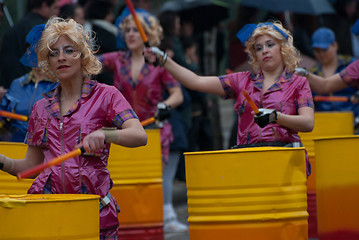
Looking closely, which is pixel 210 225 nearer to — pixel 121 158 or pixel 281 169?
pixel 281 169

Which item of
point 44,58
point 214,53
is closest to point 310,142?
point 44,58

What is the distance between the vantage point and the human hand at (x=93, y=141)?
149 inches

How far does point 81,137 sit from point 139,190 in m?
2.39

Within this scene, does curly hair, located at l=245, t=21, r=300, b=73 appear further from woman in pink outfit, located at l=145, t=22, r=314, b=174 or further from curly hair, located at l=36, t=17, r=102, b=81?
curly hair, located at l=36, t=17, r=102, b=81

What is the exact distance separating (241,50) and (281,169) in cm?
633

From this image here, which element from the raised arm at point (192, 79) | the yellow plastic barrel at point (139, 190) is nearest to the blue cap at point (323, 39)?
the yellow plastic barrel at point (139, 190)

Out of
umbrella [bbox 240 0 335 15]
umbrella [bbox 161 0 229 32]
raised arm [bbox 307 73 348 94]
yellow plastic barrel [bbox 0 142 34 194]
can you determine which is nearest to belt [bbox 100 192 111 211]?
yellow plastic barrel [bbox 0 142 34 194]

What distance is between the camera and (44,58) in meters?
4.45

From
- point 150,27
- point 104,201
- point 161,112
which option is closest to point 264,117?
point 104,201

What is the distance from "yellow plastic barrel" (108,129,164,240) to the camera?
21.0ft

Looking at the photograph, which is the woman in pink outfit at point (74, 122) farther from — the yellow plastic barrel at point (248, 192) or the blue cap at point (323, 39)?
the blue cap at point (323, 39)

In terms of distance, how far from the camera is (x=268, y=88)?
545cm

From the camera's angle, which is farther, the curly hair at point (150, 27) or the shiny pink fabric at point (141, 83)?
the curly hair at point (150, 27)

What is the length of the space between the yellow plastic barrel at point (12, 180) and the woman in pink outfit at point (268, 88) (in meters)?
1.26
